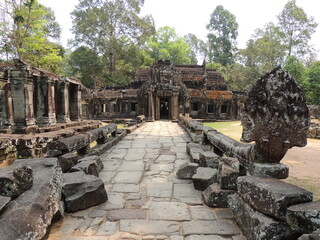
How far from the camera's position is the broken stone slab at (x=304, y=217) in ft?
4.79

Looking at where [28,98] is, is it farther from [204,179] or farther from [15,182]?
[204,179]

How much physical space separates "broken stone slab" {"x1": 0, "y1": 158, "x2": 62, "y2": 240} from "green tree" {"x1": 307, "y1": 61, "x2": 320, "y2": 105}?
3469 centimetres

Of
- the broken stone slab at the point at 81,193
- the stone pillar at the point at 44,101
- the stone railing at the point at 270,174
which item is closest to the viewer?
the stone railing at the point at 270,174

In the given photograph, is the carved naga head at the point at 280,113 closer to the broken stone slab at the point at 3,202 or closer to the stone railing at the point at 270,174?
the stone railing at the point at 270,174

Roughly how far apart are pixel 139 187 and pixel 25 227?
6.53 feet

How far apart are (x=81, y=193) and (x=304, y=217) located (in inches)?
96.4

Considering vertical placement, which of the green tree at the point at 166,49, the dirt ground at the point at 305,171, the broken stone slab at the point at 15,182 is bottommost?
the dirt ground at the point at 305,171

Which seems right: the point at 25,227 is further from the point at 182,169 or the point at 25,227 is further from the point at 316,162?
the point at 316,162

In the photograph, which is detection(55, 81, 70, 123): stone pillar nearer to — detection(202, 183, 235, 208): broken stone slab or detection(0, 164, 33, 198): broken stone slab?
detection(0, 164, 33, 198): broken stone slab

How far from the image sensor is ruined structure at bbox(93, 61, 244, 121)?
A: 20.8m

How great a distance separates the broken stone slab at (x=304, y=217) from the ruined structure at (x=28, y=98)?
812cm

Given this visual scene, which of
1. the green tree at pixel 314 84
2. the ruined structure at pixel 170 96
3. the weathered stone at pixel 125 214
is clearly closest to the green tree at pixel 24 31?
the ruined structure at pixel 170 96

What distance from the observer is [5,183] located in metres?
1.95

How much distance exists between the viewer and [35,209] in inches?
73.1
